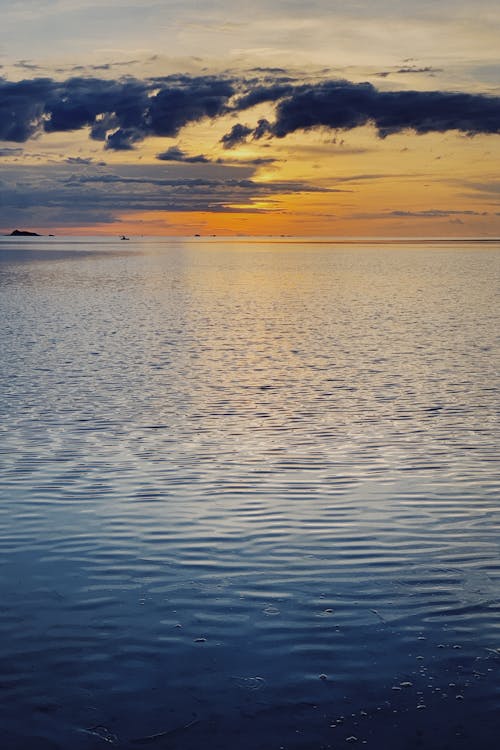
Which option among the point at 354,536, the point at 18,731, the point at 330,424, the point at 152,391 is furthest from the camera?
the point at 152,391

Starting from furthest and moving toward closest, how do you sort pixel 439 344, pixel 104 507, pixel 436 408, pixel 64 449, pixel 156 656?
pixel 439 344, pixel 436 408, pixel 64 449, pixel 104 507, pixel 156 656

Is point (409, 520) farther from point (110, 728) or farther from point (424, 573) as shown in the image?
point (110, 728)

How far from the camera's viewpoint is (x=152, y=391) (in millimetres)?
27891

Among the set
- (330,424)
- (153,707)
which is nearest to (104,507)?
(153,707)

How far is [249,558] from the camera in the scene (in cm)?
1316

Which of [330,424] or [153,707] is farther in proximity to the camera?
[330,424]

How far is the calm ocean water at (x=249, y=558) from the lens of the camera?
29.4ft

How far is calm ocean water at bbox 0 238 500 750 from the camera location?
29.4 ft

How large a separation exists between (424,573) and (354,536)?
1.78 m

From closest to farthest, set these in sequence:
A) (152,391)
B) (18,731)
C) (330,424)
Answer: (18,731), (330,424), (152,391)

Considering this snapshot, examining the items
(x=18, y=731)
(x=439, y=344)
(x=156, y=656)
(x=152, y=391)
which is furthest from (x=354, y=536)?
(x=439, y=344)

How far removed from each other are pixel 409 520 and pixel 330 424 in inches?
308

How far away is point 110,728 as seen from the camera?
8656 millimetres

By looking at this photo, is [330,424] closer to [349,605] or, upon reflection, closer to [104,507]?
[104,507]
